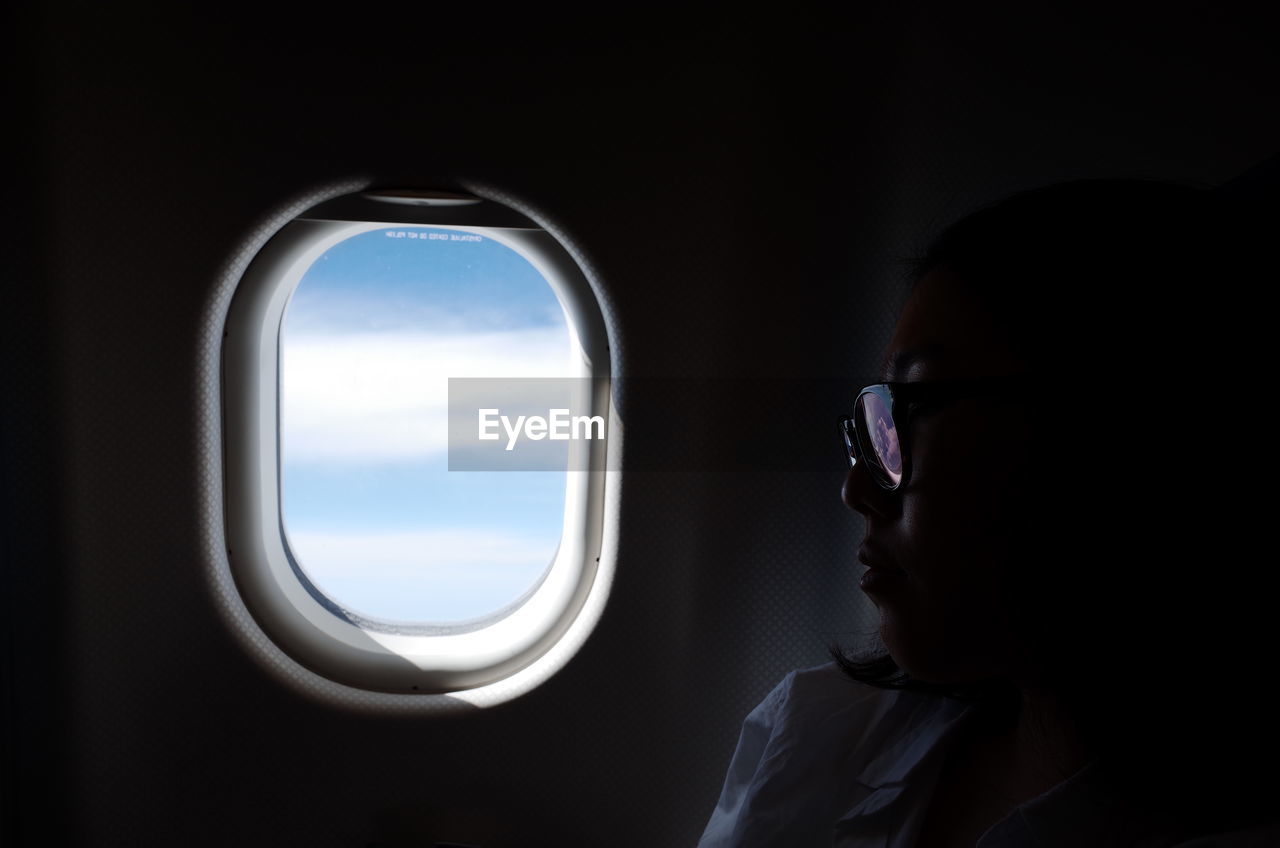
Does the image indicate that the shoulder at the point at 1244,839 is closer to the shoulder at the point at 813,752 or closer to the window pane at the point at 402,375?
the shoulder at the point at 813,752

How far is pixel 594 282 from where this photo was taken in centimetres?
169

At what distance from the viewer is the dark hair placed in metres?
0.73

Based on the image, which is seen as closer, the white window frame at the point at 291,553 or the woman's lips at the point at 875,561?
the woman's lips at the point at 875,561

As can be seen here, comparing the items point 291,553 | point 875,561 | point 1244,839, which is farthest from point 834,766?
point 291,553

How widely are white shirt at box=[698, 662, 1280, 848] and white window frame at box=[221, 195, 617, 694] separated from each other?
0.65 m

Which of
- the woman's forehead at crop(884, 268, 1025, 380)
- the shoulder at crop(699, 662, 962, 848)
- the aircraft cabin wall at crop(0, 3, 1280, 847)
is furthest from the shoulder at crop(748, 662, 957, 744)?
the aircraft cabin wall at crop(0, 3, 1280, 847)

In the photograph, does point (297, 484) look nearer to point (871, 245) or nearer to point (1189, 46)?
point (871, 245)

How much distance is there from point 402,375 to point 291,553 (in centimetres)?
49

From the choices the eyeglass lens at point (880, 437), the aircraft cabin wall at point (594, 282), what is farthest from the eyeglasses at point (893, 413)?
the aircraft cabin wall at point (594, 282)

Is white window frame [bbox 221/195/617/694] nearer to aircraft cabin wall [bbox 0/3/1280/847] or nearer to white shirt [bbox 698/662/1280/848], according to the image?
aircraft cabin wall [bbox 0/3/1280/847]

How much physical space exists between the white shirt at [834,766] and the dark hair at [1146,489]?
26 cm

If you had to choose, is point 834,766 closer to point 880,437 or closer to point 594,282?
point 880,437

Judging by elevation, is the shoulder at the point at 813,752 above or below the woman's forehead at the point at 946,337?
below

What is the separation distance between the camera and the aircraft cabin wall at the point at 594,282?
159 centimetres
